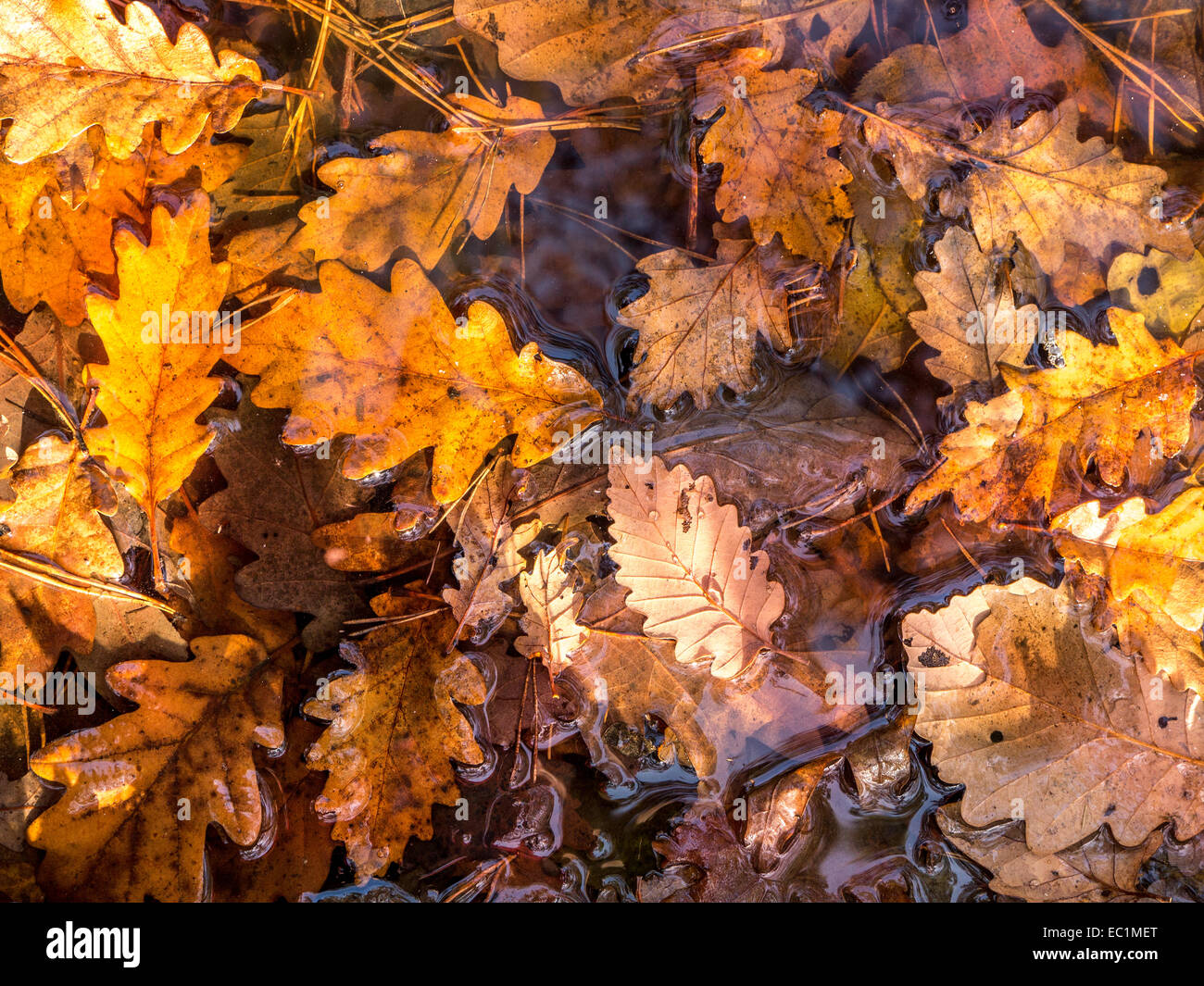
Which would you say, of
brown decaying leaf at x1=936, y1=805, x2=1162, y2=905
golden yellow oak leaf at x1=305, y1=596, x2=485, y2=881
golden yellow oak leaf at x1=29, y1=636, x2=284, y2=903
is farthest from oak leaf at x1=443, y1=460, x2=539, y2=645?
brown decaying leaf at x1=936, y1=805, x2=1162, y2=905

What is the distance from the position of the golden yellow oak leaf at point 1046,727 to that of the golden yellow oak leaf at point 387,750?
1479 millimetres

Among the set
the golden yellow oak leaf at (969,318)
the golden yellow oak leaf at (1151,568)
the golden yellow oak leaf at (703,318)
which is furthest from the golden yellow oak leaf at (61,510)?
the golden yellow oak leaf at (1151,568)

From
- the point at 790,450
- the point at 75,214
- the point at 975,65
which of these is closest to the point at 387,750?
the point at 790,450

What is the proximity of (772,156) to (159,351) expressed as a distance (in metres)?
2.01

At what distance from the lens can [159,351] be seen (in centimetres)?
228

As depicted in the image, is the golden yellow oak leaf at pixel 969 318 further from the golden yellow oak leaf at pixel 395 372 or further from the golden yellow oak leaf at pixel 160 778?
the golden yellow oak leaf at pixel 160 778

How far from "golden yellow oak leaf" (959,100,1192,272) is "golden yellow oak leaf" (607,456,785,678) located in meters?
1.28

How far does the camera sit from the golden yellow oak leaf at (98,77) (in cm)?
218

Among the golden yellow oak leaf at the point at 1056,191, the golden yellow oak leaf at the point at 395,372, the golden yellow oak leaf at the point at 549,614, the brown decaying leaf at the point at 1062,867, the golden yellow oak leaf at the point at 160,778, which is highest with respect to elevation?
the golden yellow oak leaf at the point at 1056,191

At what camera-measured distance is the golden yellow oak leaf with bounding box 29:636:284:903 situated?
2.27 m

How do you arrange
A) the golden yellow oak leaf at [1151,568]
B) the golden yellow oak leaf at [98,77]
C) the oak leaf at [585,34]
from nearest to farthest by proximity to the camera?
the golden yellow oak leaf at [98,77], the oak leaf at [585,34], the golden yellow oak leaf at [1151,568]

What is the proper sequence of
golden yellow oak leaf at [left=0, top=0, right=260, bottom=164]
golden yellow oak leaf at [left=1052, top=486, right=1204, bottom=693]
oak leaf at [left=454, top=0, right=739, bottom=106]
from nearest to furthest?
1. golden yellow oak leaf at [left=0, top=0, right=260, bottom=164]
2. oak leaf at [left=454, top=0, right=739, bottom=106]
3. golden yellow oak leaf at [left=1052, top=486, right=1204, bottom=693]

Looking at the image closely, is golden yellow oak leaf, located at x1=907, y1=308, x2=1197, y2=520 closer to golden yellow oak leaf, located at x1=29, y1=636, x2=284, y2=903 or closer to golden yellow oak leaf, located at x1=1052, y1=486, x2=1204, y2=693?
golden yellow oak leaf, located at x1=1052, y1=486, x2=1204, y2=693

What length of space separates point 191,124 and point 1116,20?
306 cm
